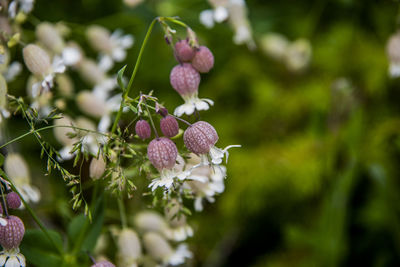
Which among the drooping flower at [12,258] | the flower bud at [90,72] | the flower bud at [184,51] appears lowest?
the drooping flower at [12,258]

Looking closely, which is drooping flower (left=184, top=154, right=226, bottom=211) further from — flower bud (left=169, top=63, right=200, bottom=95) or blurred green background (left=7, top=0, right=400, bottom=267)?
blurred green background (left=7, top=0, right=400, bottom=267)

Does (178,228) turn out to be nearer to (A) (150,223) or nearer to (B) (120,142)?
(A) (150,223)

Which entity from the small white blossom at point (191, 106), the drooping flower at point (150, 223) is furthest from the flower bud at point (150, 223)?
the small white blossom at point (191, 106)

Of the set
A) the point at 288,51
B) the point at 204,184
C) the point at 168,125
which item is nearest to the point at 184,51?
the point at 168,125

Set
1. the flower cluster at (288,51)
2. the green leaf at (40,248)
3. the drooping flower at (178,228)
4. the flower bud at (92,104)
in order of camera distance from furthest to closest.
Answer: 1. the flower cluster at (288,51)
2. the flower bud at (92,104)
3. the drooping flower at (178,228)
4. the green leaf at (40,248)

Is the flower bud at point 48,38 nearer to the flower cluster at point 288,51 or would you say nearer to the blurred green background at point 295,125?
the blurred green background at point 295,125

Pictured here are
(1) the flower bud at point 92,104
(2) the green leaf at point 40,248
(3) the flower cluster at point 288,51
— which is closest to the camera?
(2) the green leaf at point 40,248

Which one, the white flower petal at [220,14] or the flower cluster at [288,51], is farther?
the flower cluster at [288,51]
